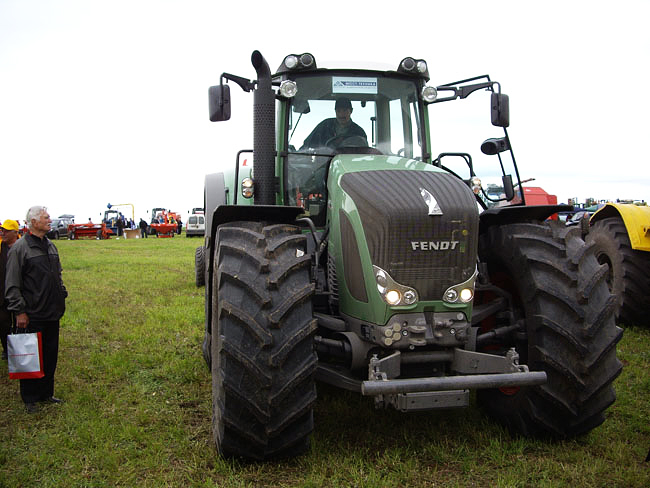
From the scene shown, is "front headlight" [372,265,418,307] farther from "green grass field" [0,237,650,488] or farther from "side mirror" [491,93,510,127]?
"side mirror" [491,93,510,127]

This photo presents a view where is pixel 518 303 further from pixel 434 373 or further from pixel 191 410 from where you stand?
pixel 191 410

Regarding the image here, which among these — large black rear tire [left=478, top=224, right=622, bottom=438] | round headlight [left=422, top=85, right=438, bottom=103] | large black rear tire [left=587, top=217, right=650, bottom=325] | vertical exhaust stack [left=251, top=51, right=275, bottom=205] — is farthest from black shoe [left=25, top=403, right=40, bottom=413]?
large black rear tire [left=587, top=217, right=650, bottom=325]

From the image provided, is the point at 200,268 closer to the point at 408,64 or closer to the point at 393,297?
the point at 408,64

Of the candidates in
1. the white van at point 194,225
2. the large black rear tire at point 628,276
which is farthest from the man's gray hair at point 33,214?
the white van at point 194,225

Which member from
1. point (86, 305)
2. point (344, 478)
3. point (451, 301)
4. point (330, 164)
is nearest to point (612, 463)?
point (451, 301)

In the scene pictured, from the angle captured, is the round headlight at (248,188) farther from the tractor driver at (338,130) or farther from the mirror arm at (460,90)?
the mirror arm at (460,90)

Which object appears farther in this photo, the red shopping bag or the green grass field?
the red shopping bag

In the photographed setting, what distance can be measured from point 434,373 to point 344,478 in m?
0.95

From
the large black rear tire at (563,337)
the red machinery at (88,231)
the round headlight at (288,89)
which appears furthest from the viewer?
the red machinery at (88,231)

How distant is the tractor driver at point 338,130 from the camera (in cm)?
520

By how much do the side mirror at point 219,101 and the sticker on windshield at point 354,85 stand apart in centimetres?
99

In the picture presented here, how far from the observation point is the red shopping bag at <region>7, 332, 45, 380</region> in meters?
5.14

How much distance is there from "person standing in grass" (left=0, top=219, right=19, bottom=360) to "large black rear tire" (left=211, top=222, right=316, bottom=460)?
Result: 3.59 m

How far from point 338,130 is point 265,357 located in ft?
7.98
